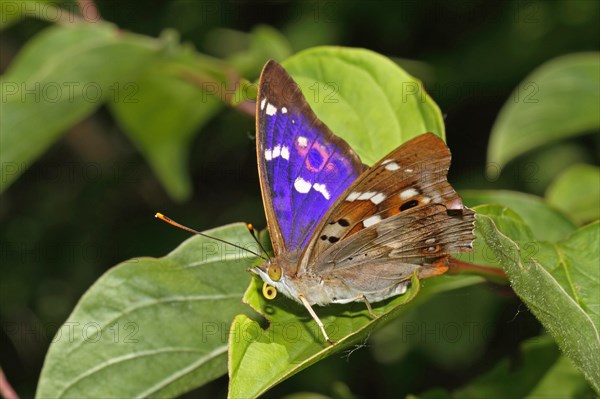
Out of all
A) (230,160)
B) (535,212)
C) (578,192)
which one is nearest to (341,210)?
(535,212)

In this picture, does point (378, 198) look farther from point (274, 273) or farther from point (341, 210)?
point (274, 273)

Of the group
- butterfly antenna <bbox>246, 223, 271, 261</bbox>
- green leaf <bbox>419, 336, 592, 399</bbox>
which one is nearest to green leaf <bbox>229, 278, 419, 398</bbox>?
butterfly antenna <bbox>246, 223, 271, 261</bbox>

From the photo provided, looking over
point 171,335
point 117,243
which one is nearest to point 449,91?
point 117,243

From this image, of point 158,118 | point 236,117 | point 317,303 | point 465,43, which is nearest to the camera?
point 317,303

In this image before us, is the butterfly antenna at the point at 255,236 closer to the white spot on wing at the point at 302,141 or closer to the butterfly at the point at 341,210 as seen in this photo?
the butterfly at the point at 341,210

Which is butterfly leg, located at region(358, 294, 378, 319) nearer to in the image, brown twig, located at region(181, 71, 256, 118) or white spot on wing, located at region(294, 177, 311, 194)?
white spot on wing, located at region(294, 177, 311, 194)

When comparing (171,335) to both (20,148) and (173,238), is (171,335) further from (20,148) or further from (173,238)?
(173,238)
